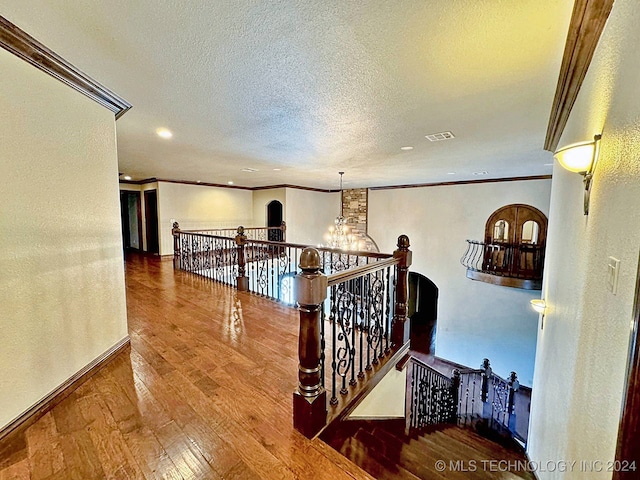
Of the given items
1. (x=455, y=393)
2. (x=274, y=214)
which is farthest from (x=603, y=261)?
(x=274, y=214)

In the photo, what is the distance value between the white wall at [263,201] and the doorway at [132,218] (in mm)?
3541

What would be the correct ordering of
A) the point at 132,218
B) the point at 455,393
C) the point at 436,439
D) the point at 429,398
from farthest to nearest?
the point at 132,218 → the point at 455,393 → the point at 429,398 → the point at 436,439

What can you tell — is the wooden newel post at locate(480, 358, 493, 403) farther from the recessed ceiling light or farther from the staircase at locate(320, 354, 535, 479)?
the recessed ceiling light

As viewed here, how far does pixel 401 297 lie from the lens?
9.43 ft

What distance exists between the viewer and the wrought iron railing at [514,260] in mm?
6047

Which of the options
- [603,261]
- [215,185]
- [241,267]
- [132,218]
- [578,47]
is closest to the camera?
[603,261]

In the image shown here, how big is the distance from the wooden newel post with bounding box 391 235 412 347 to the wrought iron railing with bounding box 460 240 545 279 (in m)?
4.46

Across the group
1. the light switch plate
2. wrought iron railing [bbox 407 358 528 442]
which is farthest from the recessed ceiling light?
wrought iron railing [bbox 407 358 528 442]

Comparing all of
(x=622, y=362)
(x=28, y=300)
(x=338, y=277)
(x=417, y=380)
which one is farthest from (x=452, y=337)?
(x=28, y=300)

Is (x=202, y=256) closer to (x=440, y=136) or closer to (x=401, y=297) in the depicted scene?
(x=401, y=297)

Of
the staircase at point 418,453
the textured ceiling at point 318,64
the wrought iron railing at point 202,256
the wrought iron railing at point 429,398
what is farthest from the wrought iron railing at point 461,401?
the wrought iron railing at point 202,256

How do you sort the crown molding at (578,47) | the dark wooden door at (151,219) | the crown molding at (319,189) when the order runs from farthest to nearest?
the dark wooden door at (151,219)
the crown molding at (319,189)
the crown molding at (578,47)

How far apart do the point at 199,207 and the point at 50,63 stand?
23.3 ft

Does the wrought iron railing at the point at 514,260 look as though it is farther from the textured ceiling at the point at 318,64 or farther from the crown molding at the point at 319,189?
the textured ceiling at the point at 318,64
